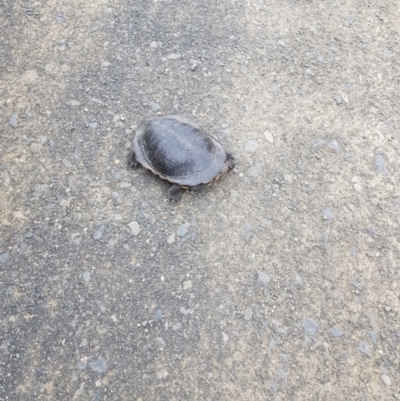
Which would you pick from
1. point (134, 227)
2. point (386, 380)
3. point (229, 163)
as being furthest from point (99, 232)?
point (386, 380)

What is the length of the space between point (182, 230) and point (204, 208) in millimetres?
262

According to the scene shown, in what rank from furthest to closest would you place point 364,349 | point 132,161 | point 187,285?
point 132,161
point 187,285
point 364,349

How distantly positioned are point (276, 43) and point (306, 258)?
2.29 metres

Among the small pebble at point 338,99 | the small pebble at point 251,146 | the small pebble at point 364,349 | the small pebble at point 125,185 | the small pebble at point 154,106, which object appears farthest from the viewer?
the small pebble at point 338,99

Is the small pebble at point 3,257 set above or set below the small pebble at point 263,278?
below

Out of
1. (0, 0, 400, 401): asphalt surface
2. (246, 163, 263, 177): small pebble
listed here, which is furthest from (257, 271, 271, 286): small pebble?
(246, 163, 263, 177): small pebble

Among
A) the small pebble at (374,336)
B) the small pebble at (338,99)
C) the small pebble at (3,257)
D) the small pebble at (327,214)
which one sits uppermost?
the small pebble at (338,99)

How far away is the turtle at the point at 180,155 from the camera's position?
11.7ft

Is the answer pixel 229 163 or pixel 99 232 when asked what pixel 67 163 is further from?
pixel 229 163

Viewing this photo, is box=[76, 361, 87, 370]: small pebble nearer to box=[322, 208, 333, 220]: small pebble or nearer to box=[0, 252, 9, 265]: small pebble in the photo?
box=[0, 252, 9, 265]: small pebble

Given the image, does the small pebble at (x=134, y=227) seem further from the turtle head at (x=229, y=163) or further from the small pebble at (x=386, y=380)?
the small pebble at (x=386, y=380)

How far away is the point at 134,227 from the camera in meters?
3.50

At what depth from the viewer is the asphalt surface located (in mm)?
3043

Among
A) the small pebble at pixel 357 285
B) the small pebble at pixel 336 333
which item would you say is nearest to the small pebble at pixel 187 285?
the small pebble at pixel 336 333
